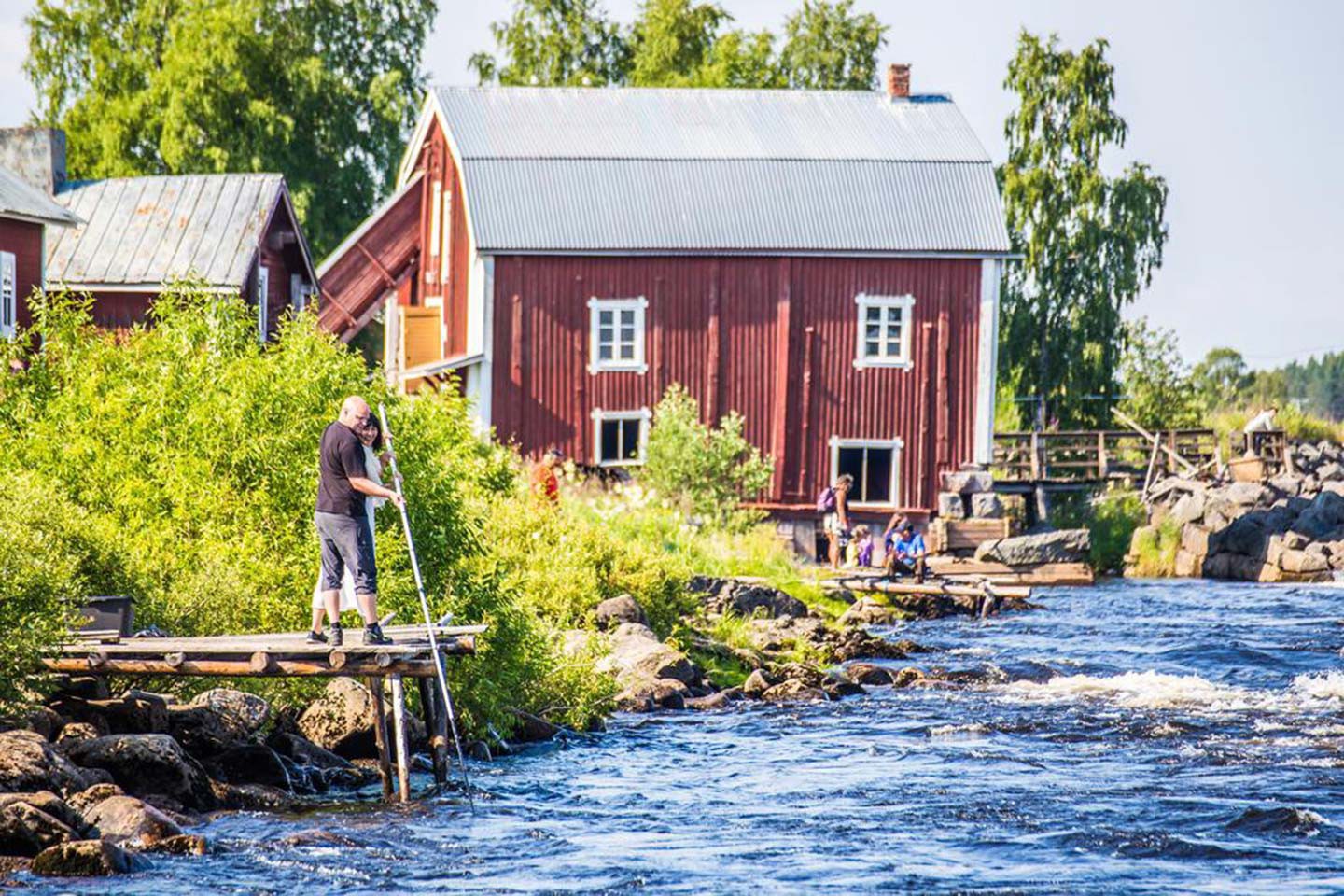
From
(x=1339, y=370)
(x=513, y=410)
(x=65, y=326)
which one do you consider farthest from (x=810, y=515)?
(x=1339, y=370)

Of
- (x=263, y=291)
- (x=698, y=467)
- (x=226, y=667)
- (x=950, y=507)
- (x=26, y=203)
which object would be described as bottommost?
(x=226, y=667)

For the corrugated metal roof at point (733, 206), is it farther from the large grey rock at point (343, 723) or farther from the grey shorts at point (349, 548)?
the grey shorts at point (349, 548)

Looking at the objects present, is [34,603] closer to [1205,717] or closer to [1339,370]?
[1205,717]

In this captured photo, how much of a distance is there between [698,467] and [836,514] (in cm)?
316

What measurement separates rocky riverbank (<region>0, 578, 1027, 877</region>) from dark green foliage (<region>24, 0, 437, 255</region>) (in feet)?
92.2

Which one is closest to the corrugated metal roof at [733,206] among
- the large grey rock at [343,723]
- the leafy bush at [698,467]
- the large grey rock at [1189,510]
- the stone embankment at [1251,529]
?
the leafy bush at [698,467]

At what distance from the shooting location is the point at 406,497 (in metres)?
18.4

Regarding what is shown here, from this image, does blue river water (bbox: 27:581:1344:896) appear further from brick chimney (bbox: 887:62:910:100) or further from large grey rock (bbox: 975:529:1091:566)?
brick chimney (bbox: 887:62:910:100)

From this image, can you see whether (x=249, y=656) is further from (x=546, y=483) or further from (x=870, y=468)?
(x=870, y=468)

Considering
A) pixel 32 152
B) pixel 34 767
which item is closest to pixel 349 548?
pixel 34 767

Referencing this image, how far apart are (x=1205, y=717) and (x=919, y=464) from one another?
19.3 m

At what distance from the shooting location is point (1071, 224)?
48344mm

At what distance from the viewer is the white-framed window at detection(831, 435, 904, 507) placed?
39.9 m

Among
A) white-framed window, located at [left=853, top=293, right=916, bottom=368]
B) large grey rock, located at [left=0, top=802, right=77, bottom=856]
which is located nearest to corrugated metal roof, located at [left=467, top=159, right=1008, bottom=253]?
white-framed window, located at [left=853, top=293, right=916, bottom=368]
